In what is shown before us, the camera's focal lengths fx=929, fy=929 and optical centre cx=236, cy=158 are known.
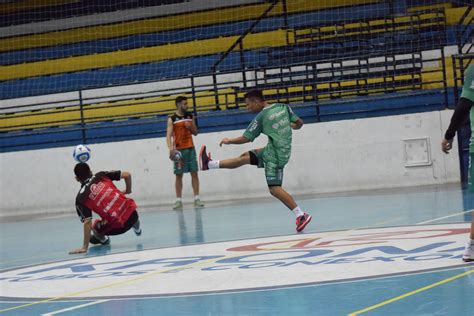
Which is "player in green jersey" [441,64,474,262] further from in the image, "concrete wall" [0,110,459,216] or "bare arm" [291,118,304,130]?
"concrete wall" [0,110,459,216]

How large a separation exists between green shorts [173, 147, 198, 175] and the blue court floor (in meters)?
3.63

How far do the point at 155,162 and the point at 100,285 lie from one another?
1311 centimetres

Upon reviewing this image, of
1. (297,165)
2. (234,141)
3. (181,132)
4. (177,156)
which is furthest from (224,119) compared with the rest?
(234,141)

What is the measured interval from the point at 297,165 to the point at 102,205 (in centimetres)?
872

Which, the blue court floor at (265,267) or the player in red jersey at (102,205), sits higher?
the player in red jersey at (102,205)

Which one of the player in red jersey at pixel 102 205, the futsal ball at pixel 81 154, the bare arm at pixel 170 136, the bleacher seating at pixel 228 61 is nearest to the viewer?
the player in red jersey at pixel 102 205

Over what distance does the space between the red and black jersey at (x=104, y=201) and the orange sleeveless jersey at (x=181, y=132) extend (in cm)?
645

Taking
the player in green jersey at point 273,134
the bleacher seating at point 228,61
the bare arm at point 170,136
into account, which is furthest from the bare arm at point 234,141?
the bleacher seating at point 228,61

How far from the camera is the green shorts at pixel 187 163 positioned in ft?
61.9

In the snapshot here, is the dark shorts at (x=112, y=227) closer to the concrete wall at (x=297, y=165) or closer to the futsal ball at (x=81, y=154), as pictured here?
the futsal ball at (x=81, y=154)

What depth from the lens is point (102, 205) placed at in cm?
1198

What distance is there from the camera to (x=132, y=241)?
41.8 ft

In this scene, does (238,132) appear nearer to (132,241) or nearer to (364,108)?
(364,108)

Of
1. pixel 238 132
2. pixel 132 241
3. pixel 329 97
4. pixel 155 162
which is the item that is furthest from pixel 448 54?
pixel 132 241
